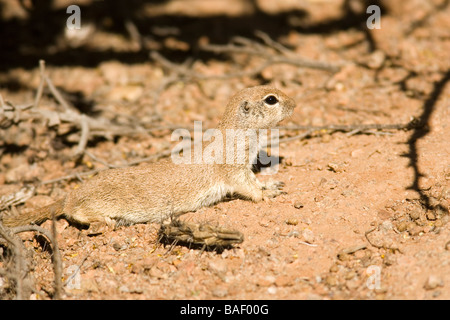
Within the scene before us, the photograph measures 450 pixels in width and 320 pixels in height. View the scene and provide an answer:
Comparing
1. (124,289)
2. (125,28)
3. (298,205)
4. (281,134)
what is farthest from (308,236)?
(125,28)

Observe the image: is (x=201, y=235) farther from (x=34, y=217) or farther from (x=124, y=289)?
(x=34, y=217)

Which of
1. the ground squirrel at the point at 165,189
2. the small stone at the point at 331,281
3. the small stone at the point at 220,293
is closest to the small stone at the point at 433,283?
the small stone at the point at 331,281

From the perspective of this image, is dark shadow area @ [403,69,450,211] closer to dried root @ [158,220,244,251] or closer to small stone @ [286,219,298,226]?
small stone @ [286,219,298,226]

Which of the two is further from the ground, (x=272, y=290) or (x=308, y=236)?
(x=308, y=236)

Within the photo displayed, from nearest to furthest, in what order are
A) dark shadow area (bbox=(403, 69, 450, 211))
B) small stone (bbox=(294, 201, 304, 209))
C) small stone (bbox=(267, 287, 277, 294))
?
small stone (bbox=(267, 287, 277, 294))
dark shadow area (bbox=(403, 69, 450, 211))
small stone (bbox=(294, 201, 304, 209))

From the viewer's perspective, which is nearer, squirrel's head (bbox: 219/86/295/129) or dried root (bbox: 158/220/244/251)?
dried root (bbox: 158/220/244/251)

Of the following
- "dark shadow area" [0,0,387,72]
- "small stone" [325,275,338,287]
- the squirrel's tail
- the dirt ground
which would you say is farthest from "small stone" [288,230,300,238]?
"dark shadow area" [0,0,387,72]
